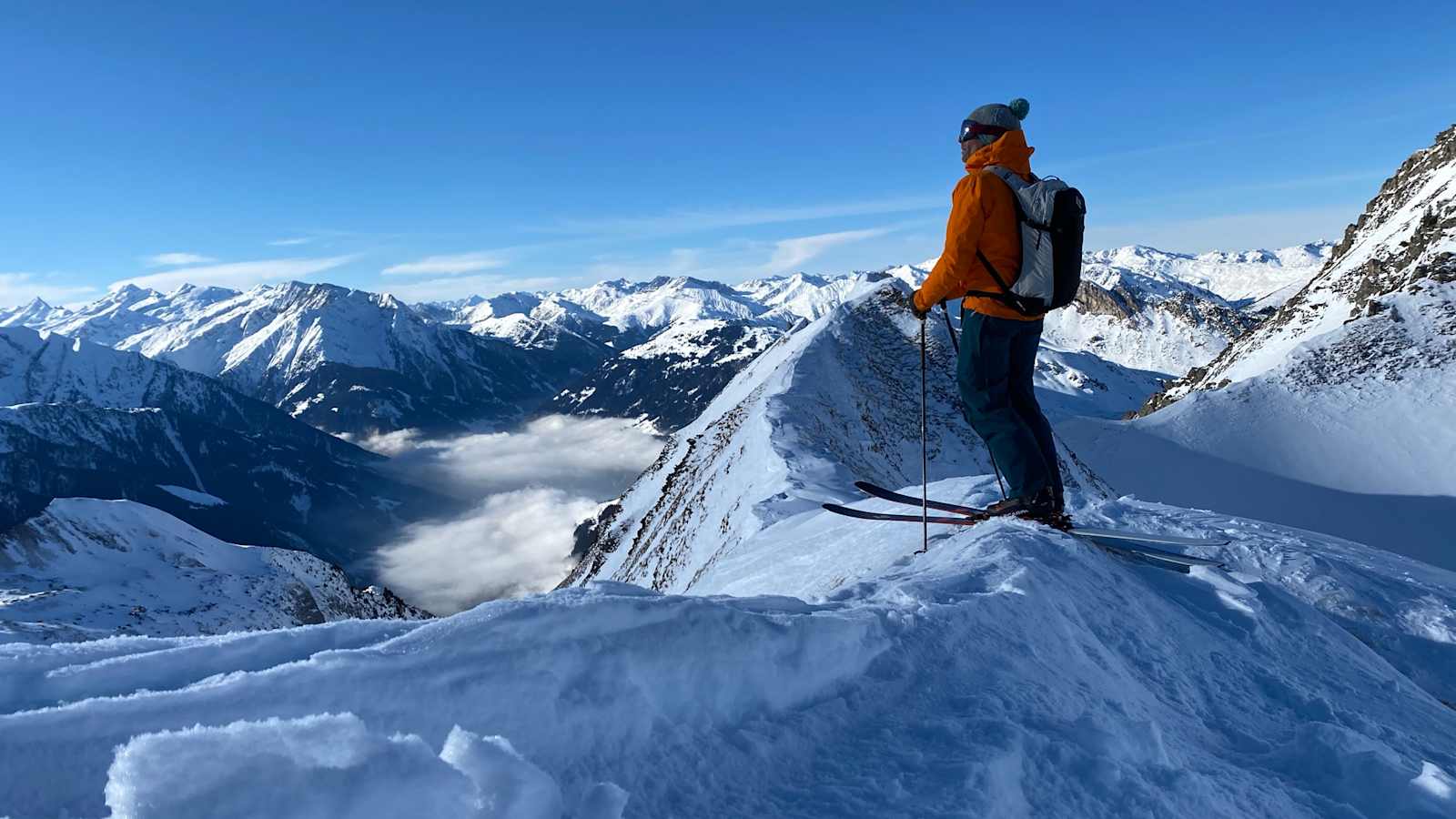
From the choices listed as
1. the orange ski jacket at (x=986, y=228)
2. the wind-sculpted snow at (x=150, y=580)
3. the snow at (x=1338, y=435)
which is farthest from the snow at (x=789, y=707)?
the wind-sculpted snow at (x=150, y=580)

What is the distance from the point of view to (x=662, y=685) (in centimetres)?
348

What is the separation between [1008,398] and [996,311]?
110cm

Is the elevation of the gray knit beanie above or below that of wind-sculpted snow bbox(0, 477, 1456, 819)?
above

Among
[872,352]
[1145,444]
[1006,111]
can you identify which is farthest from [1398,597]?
[1145,444]

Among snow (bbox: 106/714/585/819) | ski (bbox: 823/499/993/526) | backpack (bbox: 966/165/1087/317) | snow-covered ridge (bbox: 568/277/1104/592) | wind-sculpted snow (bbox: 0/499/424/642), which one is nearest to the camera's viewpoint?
snow (bbox: 106/714/585/819)

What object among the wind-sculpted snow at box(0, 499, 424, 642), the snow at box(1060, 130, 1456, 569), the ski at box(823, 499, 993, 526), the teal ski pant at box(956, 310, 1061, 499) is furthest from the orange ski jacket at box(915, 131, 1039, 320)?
the wind-sculpted snow at box(0, 499, 424, 642)

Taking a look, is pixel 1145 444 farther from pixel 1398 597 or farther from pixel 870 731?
pixel 870 731

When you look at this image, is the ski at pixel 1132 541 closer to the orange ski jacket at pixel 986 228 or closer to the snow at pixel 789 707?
the snow at pixel 789 707

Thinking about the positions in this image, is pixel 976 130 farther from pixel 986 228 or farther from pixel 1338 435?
pixel 1338 435

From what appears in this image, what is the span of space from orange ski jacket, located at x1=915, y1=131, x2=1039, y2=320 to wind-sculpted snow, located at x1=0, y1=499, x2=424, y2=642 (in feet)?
265

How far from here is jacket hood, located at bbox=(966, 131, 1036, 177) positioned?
7254 mm

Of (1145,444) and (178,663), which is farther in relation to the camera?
(1145,444)

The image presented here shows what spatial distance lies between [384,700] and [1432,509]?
4372 cm

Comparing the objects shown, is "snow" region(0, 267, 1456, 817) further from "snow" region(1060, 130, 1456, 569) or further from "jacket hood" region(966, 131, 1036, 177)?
"snow" region(1060, 130, 1456, 569)
